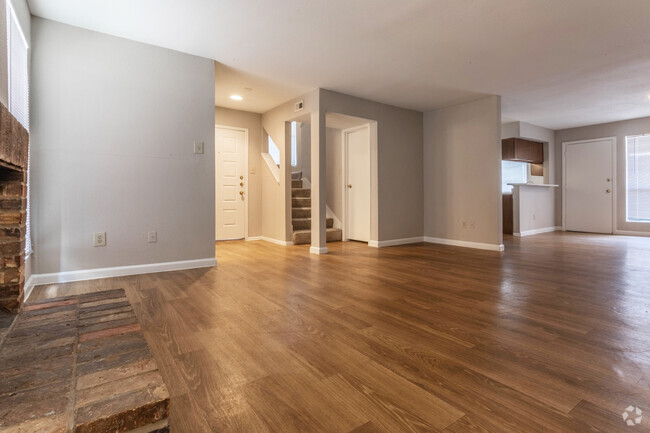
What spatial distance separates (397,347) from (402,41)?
2.86 meters

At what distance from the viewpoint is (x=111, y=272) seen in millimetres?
3162

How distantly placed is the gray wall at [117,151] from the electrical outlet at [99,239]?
32 mm

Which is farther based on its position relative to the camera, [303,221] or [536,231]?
[536,231]

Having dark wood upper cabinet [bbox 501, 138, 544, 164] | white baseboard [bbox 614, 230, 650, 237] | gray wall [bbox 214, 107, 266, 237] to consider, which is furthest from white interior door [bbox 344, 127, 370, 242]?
white baseboard [bbox 614, 230, 650, 237]

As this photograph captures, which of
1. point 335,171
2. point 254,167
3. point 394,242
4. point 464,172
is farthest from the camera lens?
point 335,171

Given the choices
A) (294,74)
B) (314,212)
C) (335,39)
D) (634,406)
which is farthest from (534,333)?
(294,74)

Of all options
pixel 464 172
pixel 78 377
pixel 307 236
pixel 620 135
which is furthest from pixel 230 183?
pixel 620 135

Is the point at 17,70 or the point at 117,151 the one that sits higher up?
the point at 17,70

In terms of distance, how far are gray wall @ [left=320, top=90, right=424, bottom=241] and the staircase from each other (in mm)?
966

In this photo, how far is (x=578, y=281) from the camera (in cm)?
304

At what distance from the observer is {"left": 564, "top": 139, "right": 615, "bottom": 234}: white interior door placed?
705cm

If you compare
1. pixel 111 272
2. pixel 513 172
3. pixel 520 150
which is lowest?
pixel 111 272

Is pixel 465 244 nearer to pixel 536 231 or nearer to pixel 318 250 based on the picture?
pixel 318 250

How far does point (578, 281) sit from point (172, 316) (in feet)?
11.2
